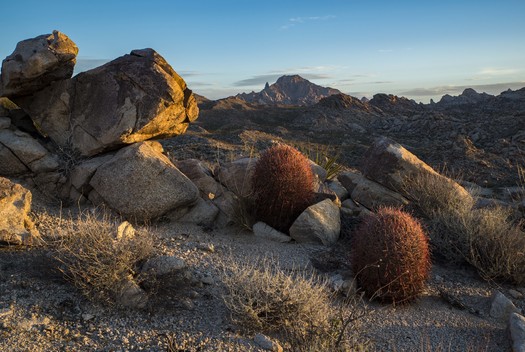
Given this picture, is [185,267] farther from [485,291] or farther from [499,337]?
[485,291]

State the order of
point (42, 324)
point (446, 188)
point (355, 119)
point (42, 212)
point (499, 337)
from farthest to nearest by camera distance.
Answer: point (355, 119), point (446, 188), point (42, 212), point (499, 337), point (42, 324)

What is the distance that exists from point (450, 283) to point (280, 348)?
3.19 metres

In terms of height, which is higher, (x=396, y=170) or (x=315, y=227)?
(x=396, y=170)

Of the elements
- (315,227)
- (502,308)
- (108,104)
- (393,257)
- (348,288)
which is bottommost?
(502,308)

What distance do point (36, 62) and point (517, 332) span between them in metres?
7.36

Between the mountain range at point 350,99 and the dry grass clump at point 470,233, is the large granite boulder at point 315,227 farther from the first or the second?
the mountain range at point 350,99

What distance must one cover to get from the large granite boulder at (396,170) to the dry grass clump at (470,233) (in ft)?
0.53

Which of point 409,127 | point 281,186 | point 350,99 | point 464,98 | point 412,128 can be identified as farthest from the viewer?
point 464,98

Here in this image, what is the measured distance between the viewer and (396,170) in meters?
8.62

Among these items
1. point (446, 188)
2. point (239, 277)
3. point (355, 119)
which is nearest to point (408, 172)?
point (446, 188)

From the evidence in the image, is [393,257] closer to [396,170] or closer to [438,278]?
[438,278]

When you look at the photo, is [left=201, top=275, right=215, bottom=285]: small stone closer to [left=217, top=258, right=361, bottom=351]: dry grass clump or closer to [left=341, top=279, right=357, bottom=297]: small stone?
[left=217, top=258, right=361, bottom=351]: dry grass clump

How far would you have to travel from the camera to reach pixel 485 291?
6.26 m

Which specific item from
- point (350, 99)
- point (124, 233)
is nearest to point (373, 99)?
point (350, 99)
